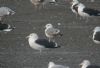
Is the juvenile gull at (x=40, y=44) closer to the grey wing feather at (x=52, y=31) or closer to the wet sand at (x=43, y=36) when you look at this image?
the wet sand at (x=43, y=36)

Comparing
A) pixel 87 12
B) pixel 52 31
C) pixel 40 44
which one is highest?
pixel 40 44

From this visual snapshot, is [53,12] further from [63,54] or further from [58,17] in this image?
[63,54]

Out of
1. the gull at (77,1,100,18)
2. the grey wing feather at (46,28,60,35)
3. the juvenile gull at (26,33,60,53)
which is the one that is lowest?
the gull at (77,1,100,18)

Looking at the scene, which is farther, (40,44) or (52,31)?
(52,31)

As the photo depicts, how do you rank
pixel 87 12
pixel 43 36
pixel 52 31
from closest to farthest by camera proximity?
pixel 52 31
pixel 43 36
pixel 87 12

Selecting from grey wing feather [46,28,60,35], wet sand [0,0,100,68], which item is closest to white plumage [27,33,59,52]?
wet sand [0,0,100,68]

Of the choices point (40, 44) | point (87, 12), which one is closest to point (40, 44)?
point (40, 44)

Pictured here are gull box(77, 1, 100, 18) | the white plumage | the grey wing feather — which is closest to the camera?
the white plumage

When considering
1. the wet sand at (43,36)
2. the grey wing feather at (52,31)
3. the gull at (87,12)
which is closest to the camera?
the wet sand at (43,36)

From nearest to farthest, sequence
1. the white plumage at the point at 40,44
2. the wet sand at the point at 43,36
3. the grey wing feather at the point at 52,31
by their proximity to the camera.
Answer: the wet sand at the point at 43,36
the white plumage at the point at 40,44
the grey wing feather at the point at 52,31

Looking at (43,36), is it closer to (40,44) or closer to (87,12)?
(40,44)

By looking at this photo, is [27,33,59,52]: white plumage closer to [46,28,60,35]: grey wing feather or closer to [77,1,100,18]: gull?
[46,28,60,35]: grey wing feather

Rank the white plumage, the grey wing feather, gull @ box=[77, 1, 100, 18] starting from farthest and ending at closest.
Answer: gull @ box=[77, 1, 100, 18], the grey wing feather, the white plumage

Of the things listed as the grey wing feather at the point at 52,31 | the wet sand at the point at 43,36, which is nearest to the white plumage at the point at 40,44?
the wet sand at the point at 43,36
